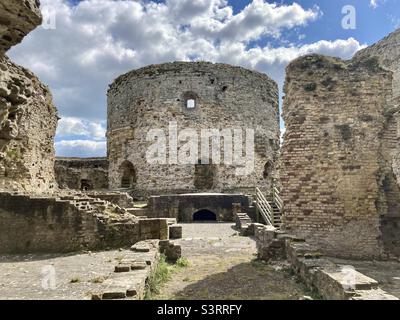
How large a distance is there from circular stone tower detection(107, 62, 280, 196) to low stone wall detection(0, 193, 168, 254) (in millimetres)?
11145

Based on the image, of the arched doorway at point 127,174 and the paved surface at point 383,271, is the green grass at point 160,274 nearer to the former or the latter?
the paved surface at point 383,271

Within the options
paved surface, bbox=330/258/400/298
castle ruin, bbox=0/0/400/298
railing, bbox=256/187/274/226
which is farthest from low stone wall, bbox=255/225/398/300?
railing, bbox=256/187/274/226

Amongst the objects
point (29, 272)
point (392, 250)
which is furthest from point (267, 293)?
point (29, 272)

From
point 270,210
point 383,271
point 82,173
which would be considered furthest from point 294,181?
point 82,173

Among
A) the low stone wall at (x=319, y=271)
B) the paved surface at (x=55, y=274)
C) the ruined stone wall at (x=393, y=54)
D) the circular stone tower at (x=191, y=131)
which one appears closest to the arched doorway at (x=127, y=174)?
the circular stone tower at (x=191, y=131)

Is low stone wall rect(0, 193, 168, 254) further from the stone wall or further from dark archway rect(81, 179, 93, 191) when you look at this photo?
dark archway rect(81, 179, 93, 191)

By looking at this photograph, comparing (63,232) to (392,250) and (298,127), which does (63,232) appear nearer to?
(298,127)

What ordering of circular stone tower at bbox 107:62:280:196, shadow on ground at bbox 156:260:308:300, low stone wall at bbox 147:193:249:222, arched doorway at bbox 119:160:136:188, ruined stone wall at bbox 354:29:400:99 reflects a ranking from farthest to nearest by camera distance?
arched doorway at bbox 119:160:136:188 → circular stone tower at bbox 107:62:280:196 → low stone wall at bbox 147:193:249:222 → ruined stone wall at bbox 354:29:400:99 → shadow on ground at bbox 156:260:308:300

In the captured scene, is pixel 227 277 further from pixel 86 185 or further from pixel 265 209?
pixel 86 185

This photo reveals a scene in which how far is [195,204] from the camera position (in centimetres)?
1691

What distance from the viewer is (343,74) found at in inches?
316

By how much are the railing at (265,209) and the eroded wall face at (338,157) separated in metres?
6.21

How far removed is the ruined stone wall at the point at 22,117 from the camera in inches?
137

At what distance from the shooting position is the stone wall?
3275mm
